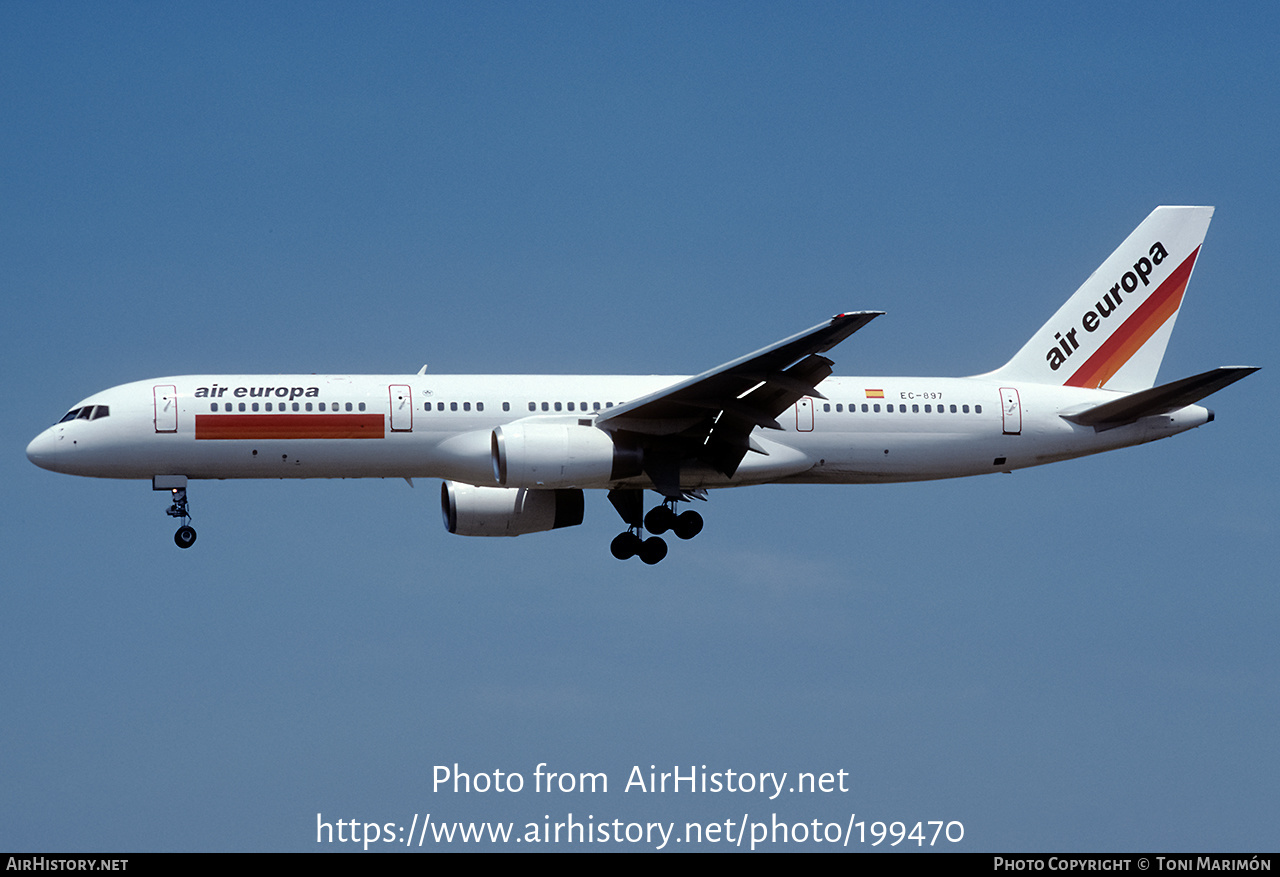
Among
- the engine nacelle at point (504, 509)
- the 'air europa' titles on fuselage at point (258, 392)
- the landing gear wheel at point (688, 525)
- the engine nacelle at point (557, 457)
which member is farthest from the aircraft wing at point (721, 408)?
the 'air europa' titles on fuselage at point (258, 392)

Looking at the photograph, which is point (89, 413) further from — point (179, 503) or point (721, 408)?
point (721, 408)

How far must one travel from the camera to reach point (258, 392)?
3400 centimetres

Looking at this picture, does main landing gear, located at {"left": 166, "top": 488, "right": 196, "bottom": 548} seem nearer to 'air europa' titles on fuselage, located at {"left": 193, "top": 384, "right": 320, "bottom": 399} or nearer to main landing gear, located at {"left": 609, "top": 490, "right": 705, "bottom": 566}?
'air europa' titles on fuselage, located at {"left": 193, "top": 384, "right": 320, "bottom": 399}

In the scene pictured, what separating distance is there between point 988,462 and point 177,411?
1822 centimetres

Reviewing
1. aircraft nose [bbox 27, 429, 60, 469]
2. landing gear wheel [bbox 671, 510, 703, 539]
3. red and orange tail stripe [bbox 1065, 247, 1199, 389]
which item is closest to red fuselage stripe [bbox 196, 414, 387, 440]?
aircraft nose [bbox 27, 429, 60, 469]

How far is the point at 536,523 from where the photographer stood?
3803 cm

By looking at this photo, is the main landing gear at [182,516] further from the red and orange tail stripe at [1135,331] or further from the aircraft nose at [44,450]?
the red and orange tail stripe at [1135,331]

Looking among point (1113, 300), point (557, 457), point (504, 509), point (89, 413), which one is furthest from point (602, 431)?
point (1113, 300)

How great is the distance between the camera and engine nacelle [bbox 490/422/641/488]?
32.7m

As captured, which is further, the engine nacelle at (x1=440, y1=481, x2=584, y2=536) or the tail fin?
the tail fin

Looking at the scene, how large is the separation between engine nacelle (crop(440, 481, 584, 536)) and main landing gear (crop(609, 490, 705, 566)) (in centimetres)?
131

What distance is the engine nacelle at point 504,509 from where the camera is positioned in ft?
123

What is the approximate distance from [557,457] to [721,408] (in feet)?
11.8

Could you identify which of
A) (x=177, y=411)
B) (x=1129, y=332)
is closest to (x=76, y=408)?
(x=177, y=411)
